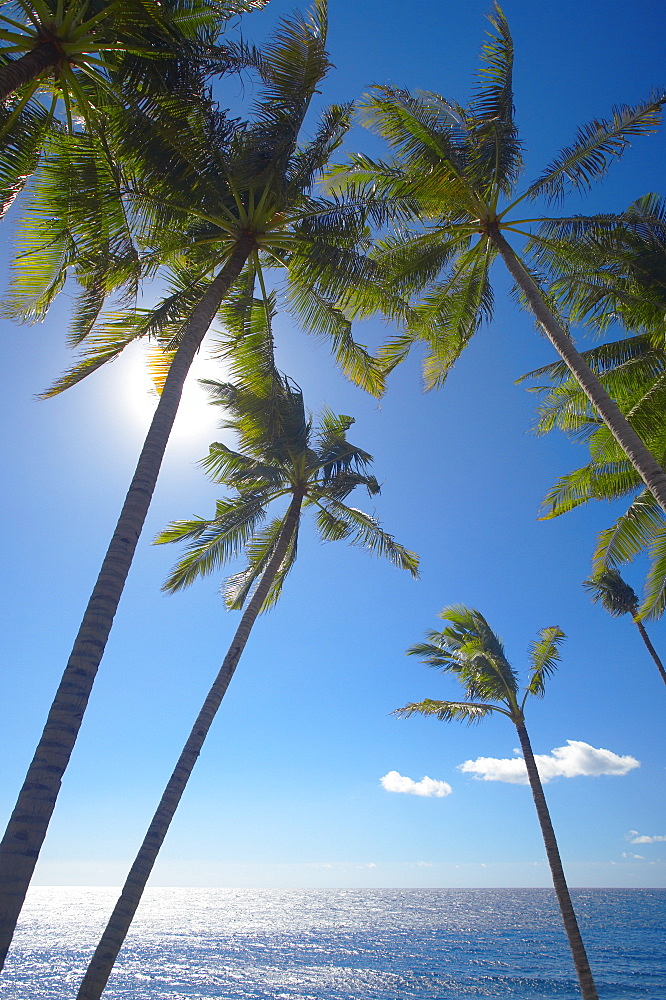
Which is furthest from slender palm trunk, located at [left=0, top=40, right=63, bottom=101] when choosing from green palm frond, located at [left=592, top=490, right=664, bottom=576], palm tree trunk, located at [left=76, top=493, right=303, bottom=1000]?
green palm frond, located at [left=592, top=490, right=664, bottom=576]

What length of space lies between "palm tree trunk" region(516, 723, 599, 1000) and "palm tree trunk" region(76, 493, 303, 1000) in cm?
895

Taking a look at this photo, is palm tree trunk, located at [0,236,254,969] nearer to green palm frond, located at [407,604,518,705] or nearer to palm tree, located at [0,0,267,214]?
palm tree, located at [0,0,267,214]

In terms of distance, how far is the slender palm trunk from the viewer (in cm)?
579

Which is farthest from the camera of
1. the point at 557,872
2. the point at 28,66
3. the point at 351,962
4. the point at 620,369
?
the point at 351,962

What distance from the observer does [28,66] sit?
6176 mm

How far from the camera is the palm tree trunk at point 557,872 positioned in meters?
12.3

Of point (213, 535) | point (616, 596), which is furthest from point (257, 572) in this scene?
point (616, 596)

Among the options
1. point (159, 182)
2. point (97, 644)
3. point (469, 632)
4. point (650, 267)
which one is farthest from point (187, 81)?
point (469, 632)

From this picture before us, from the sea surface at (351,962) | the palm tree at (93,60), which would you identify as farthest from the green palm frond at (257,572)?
the sea surface at (351,962)

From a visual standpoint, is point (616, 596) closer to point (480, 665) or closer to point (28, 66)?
point (480, 665)

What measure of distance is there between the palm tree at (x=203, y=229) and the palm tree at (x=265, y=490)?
158 cm

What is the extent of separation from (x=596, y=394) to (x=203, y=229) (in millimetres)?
6389

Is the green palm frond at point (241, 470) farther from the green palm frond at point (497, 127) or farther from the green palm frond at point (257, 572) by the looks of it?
the green palm frond at point (497, 127)

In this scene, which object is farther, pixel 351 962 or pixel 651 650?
pixel 351 962
